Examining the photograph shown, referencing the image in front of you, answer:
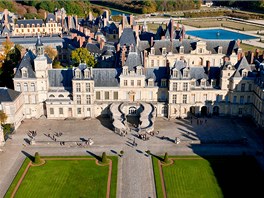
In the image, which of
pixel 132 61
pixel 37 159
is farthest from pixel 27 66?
pixel 37 159

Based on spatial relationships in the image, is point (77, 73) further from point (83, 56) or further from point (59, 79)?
point (83, 56)

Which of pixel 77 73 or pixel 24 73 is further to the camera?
pixel 24 73

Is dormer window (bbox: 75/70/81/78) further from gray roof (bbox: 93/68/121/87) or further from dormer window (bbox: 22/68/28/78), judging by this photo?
dormer window (bbox: 22/68/28/78)

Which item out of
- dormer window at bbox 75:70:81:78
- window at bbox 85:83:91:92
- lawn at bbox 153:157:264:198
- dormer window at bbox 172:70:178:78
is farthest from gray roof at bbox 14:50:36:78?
lawn at bbox 153:157:264:198

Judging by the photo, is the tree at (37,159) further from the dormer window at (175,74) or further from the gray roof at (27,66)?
the dormer window at (175,74)

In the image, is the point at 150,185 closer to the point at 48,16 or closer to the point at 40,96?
the point at 40,96

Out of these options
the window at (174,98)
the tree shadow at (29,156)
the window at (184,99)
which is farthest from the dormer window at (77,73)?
the window at (184,99)

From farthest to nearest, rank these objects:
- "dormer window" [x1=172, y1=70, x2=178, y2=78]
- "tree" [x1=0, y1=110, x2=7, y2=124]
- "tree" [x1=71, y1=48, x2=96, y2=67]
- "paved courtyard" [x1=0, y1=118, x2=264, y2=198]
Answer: "tree" [x1=71, y1=48, x2=96, y2=67] → "dormer window" [x1=172, y1=70, x2=178, y2=78] → "tree" [x1=0, y1=110, x2=7, y2=124] → "paved courtyard" [x1=0, y1=118, x2=264, y2=198]

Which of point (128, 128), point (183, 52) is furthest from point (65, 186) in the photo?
point (183, 52)
